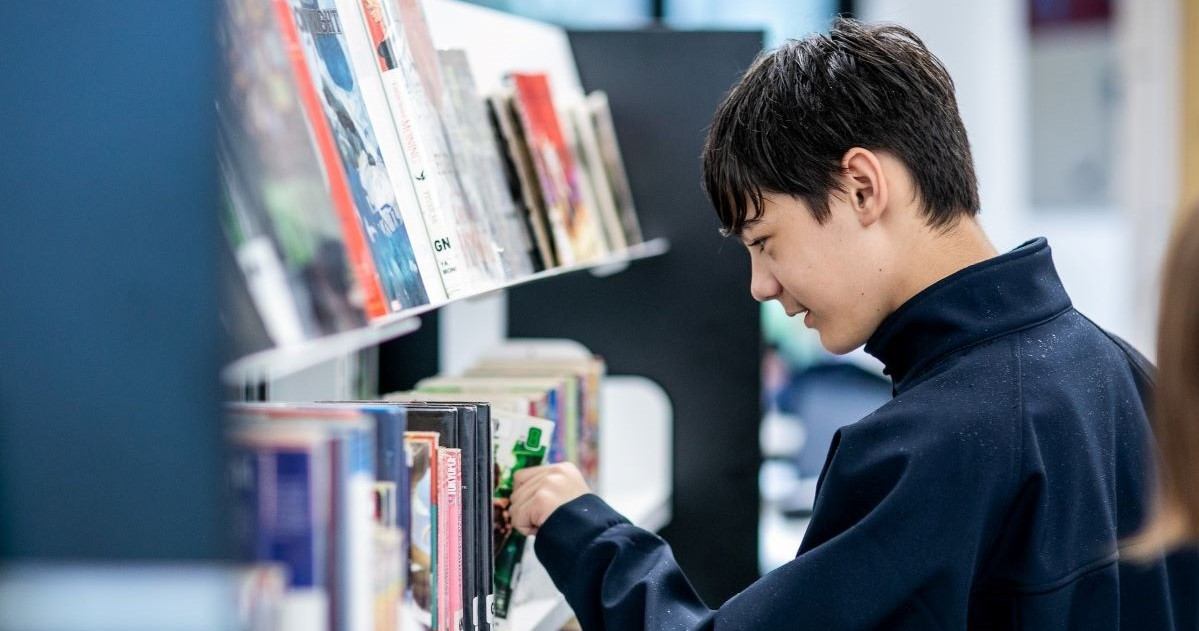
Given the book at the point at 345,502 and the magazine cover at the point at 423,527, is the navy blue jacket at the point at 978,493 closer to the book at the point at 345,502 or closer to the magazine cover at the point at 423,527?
the magazine cover at the point at 423,527

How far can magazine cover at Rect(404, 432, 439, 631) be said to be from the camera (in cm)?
112

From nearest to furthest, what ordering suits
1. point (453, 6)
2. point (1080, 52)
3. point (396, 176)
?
1. point (396, 176)
2. point (453, 6)
3. point (1080, 52)

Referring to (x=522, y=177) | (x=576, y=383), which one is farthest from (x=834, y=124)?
(x=576, y=383)

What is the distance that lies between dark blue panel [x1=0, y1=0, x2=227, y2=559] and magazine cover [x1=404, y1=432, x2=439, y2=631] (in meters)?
0.42

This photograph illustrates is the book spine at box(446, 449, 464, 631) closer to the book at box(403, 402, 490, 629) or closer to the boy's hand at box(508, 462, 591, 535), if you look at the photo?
the book at box(403, 402, 490, 629)

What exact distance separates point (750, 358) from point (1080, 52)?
3.95 meters

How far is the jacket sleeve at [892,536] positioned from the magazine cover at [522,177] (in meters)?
0.65

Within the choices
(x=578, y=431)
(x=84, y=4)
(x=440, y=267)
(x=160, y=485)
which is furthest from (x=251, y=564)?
(x=578, y=431)

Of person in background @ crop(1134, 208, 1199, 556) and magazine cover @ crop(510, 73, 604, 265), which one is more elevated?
magazine cover @ crop(510, 73, 604, 265)

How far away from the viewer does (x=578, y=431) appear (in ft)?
6.11

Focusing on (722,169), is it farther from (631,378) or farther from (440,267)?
(631,378)

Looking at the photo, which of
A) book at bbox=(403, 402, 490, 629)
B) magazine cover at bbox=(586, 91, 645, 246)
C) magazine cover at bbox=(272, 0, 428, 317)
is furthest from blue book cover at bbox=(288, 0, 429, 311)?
magazine cover at bbox=(586, 91, 645, 246)

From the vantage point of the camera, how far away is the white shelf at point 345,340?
806 millimetres

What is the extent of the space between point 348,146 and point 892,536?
591 mm
